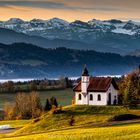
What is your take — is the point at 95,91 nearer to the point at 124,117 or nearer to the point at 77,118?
the point at 77,118

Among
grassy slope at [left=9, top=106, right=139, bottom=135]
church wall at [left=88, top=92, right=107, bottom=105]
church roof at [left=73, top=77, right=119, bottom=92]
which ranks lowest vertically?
grassy slope at [left=9, top=106, right=139, bottom=135]

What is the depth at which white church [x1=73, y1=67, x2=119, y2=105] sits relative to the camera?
119 metres

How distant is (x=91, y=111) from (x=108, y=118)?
33.1ft

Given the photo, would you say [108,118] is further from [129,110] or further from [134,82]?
[134,82]

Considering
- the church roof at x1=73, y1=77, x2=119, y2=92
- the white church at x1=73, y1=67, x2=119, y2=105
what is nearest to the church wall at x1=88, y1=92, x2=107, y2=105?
the white church at x1=73, y1=67, x2=119, y2=105

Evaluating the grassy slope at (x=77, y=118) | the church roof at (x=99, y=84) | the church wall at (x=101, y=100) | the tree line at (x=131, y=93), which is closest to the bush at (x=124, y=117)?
the grassy slope at (x=77, y=118)

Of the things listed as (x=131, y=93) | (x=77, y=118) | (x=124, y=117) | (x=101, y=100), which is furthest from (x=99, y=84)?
(x=124, y=117)

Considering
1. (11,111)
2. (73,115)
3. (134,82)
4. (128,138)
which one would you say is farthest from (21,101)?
(128,138)

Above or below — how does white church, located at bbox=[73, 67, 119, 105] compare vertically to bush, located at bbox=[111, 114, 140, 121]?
above

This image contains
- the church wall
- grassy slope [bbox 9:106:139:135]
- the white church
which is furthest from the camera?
the white church

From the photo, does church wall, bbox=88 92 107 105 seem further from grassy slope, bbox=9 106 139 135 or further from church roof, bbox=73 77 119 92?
grassy slope, bbox=9 106 139 135

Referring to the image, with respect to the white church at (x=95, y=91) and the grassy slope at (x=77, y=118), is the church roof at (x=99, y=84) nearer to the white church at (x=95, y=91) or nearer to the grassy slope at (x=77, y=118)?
the white church at (x=95, y=91)

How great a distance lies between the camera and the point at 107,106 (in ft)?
373

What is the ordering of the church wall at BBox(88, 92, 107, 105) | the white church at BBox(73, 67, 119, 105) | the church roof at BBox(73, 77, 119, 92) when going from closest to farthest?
the church wall at BBox(88, 92, 107, 105)
the white church at BBox(73, 67, 119, 105)
the church roof at BBox(73, 77, 119, 92)
